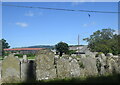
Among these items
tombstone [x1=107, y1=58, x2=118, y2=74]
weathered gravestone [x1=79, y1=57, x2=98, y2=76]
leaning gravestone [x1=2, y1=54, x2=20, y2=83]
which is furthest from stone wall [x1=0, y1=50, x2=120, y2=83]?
tombstone [x1=107, y1=58, x2=118, y2=74]

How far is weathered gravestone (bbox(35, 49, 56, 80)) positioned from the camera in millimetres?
7246

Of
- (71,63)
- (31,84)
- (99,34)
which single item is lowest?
(31,84)

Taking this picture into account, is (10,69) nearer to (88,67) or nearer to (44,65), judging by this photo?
(44,65)

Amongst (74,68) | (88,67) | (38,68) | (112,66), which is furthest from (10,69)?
(112,66)

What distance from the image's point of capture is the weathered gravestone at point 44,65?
7246 millimetres

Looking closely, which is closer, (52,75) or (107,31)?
(52,75)

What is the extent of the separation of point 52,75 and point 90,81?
63.7 inches

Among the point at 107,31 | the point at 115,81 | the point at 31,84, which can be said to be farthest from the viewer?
the point at 107,31

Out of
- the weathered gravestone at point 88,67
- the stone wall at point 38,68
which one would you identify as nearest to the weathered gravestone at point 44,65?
the stone wall at point 38,68

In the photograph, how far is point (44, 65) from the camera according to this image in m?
7.27

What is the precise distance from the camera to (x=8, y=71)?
738cm

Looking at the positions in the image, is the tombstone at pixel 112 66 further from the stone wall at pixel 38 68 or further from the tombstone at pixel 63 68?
the tombstone at pixel 63 68

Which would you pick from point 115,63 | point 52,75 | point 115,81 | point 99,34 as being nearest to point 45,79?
point 52,75

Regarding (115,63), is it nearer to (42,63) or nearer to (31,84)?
(42,63)
